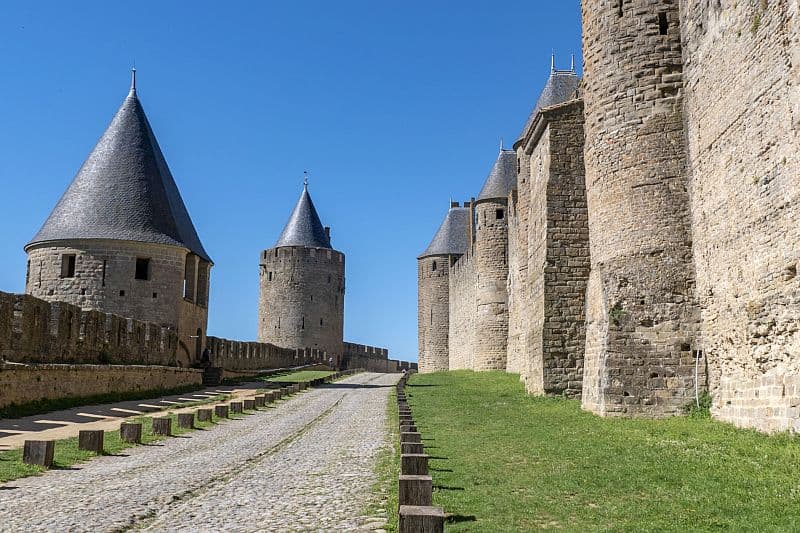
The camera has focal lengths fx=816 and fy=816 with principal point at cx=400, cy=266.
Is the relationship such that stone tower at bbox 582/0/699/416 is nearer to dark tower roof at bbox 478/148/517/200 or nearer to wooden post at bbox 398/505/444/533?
wooden post at bbox 398/505/444/533

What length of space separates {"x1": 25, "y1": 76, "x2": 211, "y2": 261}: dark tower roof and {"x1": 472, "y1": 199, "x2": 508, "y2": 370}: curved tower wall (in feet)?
35.7

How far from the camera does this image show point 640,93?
1332 centimetres

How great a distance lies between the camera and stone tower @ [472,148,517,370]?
1238 inches

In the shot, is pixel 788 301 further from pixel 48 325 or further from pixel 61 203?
pixel 61 203

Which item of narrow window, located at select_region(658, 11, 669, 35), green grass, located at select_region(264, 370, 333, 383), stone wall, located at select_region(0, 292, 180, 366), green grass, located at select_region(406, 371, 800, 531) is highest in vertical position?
narrow window, located at select_region(658, 11, 669, 35)

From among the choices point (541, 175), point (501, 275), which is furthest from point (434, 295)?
point (541, 175)

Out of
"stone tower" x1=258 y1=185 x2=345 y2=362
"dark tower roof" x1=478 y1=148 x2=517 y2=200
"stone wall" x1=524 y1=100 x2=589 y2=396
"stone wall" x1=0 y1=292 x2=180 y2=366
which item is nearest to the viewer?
"stone wall" x1=0 y1=292 x2=180 y2=366

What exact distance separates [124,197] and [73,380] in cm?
1096

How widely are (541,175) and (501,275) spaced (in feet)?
47.2

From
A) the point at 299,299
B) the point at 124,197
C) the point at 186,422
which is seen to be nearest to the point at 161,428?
the point at 186,422

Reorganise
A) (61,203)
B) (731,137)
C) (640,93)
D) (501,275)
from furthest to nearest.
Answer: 1. (501,275)
2. (61,203)
3. (640,93)
4. (731,137)

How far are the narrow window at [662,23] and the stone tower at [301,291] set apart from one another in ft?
121

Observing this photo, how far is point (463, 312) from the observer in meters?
37.0

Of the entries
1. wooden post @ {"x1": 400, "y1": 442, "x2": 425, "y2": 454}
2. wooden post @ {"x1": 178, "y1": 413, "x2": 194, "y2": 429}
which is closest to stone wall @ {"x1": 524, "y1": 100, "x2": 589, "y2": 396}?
wooden post @ {"x1": 178, "y1": 413, "x2": 194, "y2": 429}
